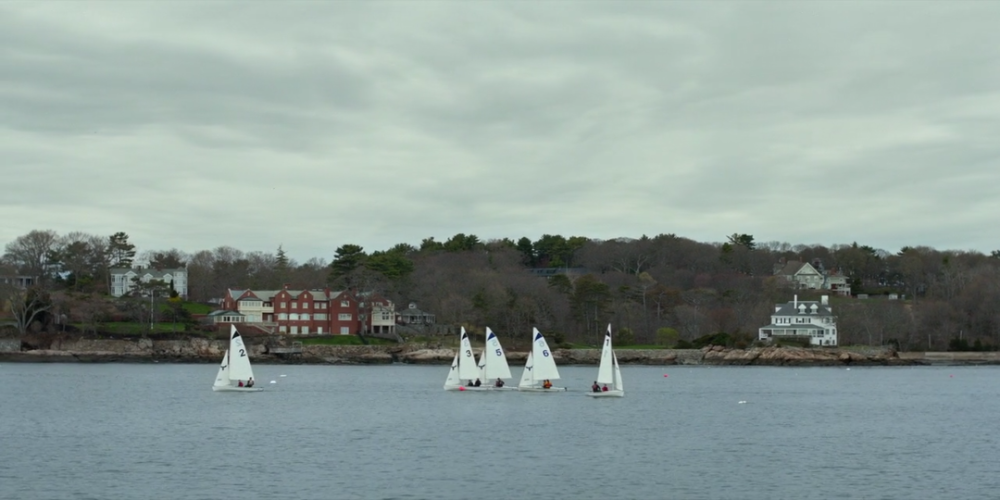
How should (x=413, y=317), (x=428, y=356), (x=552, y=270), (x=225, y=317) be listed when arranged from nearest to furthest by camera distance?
(x=428, y=356), (x=225, y=317), (x=413, y=317), (x=552, y=270)

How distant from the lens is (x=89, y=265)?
149 meters

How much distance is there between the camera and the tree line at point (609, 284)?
395 feet

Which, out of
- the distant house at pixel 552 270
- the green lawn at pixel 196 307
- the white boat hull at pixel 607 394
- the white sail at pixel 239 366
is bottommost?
the white boat hull at pixel 607 394

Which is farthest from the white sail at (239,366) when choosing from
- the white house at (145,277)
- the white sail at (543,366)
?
the white house at (145,277)

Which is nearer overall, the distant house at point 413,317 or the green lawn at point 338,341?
the green lawn at point 338,341

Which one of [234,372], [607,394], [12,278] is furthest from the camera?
[12,278]

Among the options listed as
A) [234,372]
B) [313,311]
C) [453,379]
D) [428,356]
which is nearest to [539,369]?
[453,379]

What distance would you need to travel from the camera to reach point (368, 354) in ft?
365

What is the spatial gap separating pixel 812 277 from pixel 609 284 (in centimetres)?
4642

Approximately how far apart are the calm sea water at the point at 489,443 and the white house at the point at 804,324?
150 feet

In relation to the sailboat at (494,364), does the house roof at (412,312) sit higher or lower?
higher

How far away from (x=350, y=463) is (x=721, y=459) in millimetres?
12208

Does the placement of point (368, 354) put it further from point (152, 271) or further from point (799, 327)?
point (152, 271)

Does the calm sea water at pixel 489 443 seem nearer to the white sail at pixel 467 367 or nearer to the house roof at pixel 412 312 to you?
the white sail at pixel 467 367
